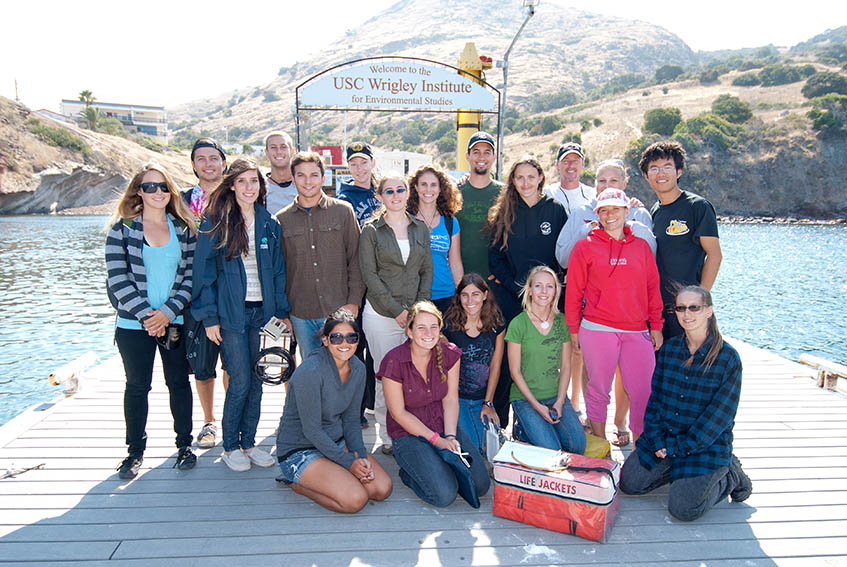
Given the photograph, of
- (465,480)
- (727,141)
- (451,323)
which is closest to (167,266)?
(451,323)

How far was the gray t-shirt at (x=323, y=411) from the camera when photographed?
127 inches

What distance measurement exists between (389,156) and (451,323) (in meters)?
29.6

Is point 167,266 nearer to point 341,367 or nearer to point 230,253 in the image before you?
point 230,253

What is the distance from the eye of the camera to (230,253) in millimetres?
3479

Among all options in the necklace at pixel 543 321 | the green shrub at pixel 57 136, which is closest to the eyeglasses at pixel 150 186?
the necklace at pixel 543 321

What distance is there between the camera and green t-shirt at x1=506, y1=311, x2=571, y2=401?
393 cm

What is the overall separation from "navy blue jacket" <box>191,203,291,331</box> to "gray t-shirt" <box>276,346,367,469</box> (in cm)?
59

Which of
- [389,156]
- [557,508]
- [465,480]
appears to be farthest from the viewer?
[389,156]

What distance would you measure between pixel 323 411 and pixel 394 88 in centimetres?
765

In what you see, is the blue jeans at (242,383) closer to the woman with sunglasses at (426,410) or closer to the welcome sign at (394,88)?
the woman with sunglasses at (426,410)

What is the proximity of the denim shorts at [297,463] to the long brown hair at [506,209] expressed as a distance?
1940 mm

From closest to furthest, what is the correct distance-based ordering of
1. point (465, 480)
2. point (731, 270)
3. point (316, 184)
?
point (465, 480) → point (316, 184) → point (731, 270)

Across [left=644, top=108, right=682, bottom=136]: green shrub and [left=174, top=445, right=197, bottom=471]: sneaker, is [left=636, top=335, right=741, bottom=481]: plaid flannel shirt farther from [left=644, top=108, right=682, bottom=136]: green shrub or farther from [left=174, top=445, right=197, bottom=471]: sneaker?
[left=644, top=108, right=682, bottom=136]: green shrub

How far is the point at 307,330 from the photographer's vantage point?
3.91 metres
